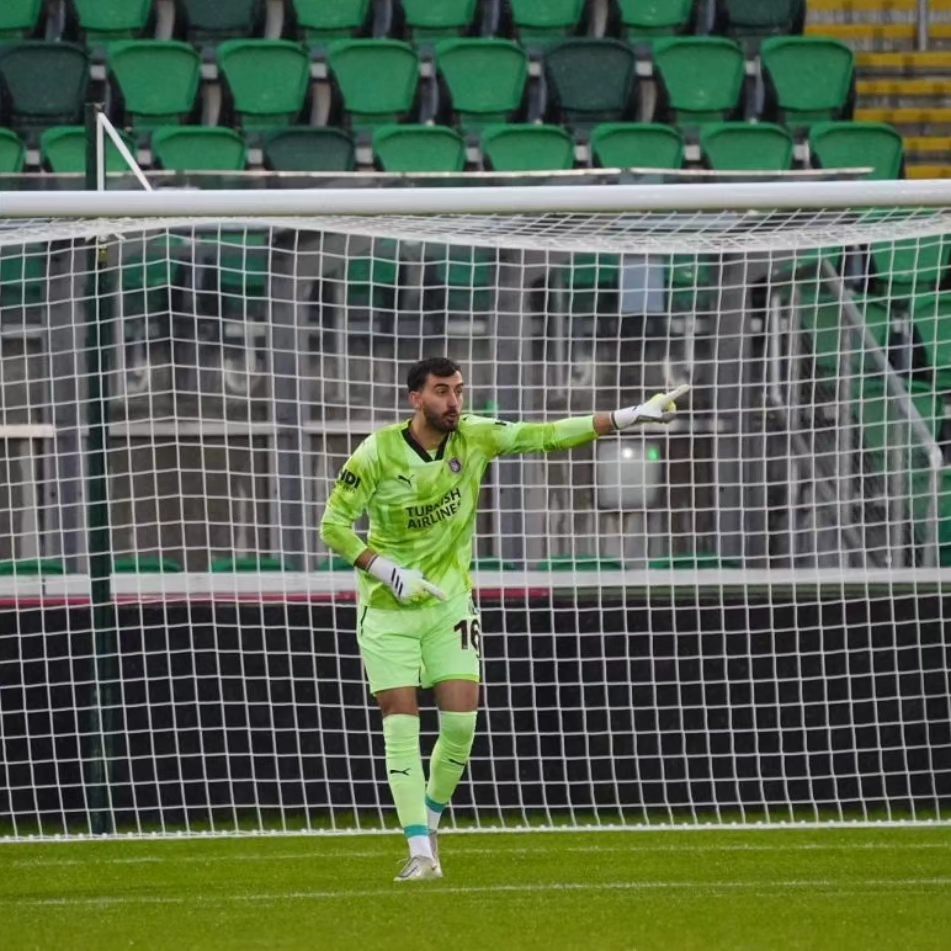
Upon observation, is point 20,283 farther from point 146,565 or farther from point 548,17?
point 548,17

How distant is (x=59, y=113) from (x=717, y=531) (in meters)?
5.58

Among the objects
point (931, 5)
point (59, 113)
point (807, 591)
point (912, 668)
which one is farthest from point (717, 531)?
point (931, 5)

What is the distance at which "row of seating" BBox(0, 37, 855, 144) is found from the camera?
1293 cm

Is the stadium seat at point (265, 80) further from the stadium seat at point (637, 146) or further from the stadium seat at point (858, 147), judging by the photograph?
the stadium seat at point (858, 147)

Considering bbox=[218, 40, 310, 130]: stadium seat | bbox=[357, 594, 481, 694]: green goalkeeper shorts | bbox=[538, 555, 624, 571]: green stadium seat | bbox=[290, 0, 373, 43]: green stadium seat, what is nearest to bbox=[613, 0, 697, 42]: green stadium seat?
bbox=[290, 0, 373, 43]: green stadium seat

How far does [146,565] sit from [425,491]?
9.96ft

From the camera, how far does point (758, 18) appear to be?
1418 cm

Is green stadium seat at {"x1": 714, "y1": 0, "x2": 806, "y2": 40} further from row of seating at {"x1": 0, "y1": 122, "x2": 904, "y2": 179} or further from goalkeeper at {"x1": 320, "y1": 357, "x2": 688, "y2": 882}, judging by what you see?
goalkeeper at {"x1": 320, "y1": 357, "x2": 688, "y2": 882}

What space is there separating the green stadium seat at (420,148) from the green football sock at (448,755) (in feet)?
17.5

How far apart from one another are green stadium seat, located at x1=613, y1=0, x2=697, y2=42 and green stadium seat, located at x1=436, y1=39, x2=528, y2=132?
1.31 m

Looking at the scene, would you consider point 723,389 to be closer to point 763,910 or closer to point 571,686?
point 571,686

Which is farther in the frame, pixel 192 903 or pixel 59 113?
pixel 59 113

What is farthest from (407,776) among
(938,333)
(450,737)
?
(938,333)

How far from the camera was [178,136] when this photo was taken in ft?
39.4
